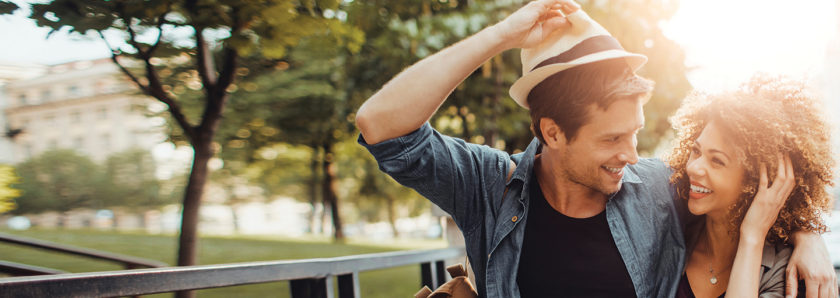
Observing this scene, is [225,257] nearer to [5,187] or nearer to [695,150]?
[5,187]

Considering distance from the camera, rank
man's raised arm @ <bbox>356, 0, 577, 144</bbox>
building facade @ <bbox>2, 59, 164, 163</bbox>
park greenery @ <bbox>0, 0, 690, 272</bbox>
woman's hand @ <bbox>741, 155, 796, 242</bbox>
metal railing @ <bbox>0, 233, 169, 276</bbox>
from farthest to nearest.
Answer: building facade @ <bbox>2, 59, 164, 163</bbox> → metal railing @ <bbox>0, 233, 169, 276</bbox> → park greenery @ <bbox>0, 0, 690, 272</bbox> → woman's hand @ <bbox>741, 155, 796, 242</bbox> → man's raised arm @ <bbox>356, 0, 577, 144</bbox>

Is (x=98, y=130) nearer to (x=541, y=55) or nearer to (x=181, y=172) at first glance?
(x=181, y=172)

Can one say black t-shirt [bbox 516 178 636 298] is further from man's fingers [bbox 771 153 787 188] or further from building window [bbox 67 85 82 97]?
building window [bbox 67 85 82 97]

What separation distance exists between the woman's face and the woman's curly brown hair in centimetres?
3

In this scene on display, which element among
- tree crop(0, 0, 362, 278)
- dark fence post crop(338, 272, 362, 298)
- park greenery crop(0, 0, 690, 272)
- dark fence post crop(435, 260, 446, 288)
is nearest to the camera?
dark fence post crop(338, 272, 362, 298)

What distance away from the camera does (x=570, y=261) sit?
2.23 m

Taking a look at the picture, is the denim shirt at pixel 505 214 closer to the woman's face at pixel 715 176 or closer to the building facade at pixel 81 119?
the woman's face at pixel 715 176

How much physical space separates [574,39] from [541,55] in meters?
0.11

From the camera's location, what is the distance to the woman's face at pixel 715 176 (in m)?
2.27

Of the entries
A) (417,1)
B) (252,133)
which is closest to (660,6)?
(417,1)

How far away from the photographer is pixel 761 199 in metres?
2.21

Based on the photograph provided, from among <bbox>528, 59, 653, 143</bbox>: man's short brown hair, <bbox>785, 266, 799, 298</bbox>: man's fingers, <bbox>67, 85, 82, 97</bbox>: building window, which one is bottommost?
<bbox>785, 266, 799, 298</bbox>: man's fingers

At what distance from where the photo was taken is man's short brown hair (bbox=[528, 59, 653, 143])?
2129 mm

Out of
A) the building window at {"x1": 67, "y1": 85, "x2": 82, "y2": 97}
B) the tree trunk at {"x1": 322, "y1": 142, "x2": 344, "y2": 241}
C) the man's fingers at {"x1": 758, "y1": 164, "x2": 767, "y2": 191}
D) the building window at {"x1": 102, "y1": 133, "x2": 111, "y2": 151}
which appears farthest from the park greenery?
the building window at {"x1": 102, "y1": 133, "x2": 111, "y2": 151}
